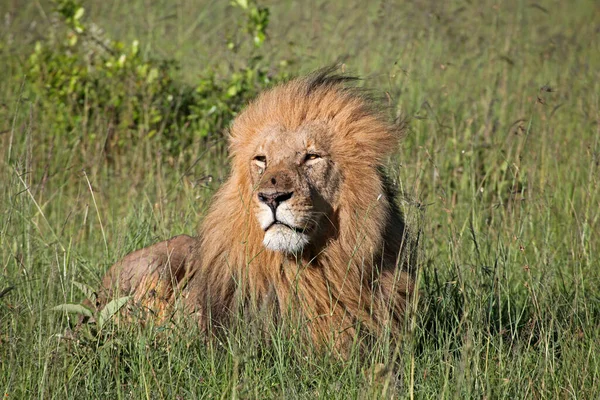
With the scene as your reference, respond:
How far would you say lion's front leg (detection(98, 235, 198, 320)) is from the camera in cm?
340

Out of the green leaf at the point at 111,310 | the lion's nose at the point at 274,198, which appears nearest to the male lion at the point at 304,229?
the lion's nose at the point at 274,198

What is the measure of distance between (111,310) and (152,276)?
0.53m

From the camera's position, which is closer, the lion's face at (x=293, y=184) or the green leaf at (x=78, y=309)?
the green leaf at (x=78, y=309)

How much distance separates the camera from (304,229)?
318cm

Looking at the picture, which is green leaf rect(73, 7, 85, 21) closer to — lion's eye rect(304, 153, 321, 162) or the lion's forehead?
the lion's forehead

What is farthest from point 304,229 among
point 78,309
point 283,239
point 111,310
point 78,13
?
point 78,13

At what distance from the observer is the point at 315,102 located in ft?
11.6

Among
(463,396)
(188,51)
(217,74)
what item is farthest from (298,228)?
(188,51)

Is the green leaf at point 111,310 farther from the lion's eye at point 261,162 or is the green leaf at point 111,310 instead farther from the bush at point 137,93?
the bush at point 137,93

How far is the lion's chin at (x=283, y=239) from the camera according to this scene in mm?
3115

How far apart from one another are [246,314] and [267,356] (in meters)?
0.18

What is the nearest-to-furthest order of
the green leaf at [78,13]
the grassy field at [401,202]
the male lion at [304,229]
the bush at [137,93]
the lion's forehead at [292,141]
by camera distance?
the grassy field at [401,202], the male lion at [304,229], the lion's forehead at [292,141], the bush at [137,93], the green leaf at [78,13]

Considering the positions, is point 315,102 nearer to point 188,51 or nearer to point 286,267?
point 286,267

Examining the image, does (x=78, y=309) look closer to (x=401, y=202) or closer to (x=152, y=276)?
(x=152, y=276)
